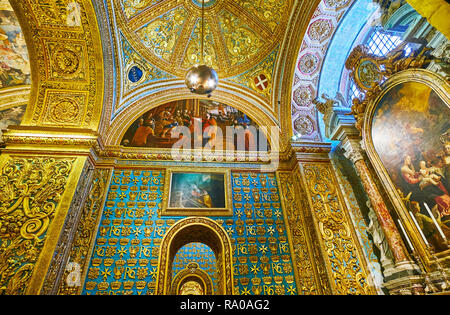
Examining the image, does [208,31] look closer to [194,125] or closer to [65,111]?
[194,125]

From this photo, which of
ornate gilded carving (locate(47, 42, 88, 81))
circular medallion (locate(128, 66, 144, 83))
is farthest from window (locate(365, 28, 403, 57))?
ornate gilded carving (locate(47, 42, 88, 81))

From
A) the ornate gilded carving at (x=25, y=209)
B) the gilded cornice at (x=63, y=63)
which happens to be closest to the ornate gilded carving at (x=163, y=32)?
the gilded cornice at (x=63, y=63)

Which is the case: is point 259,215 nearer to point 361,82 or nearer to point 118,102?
point 361,82

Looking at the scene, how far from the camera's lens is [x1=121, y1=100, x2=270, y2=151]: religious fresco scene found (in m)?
8.08

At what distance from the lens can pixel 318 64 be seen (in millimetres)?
8188

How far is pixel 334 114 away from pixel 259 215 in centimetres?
405

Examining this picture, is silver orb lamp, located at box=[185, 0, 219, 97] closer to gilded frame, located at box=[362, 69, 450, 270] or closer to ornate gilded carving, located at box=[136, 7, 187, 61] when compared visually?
gilded frame, located at box=[362, 69, 450, 270]

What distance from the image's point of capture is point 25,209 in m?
5.15

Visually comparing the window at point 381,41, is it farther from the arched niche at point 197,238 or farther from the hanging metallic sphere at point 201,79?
the arched niche at point 197,238

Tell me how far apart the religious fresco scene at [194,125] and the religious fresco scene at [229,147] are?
64 mm

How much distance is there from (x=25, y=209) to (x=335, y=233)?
26.2 ft

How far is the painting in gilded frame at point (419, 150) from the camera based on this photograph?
4109mm
